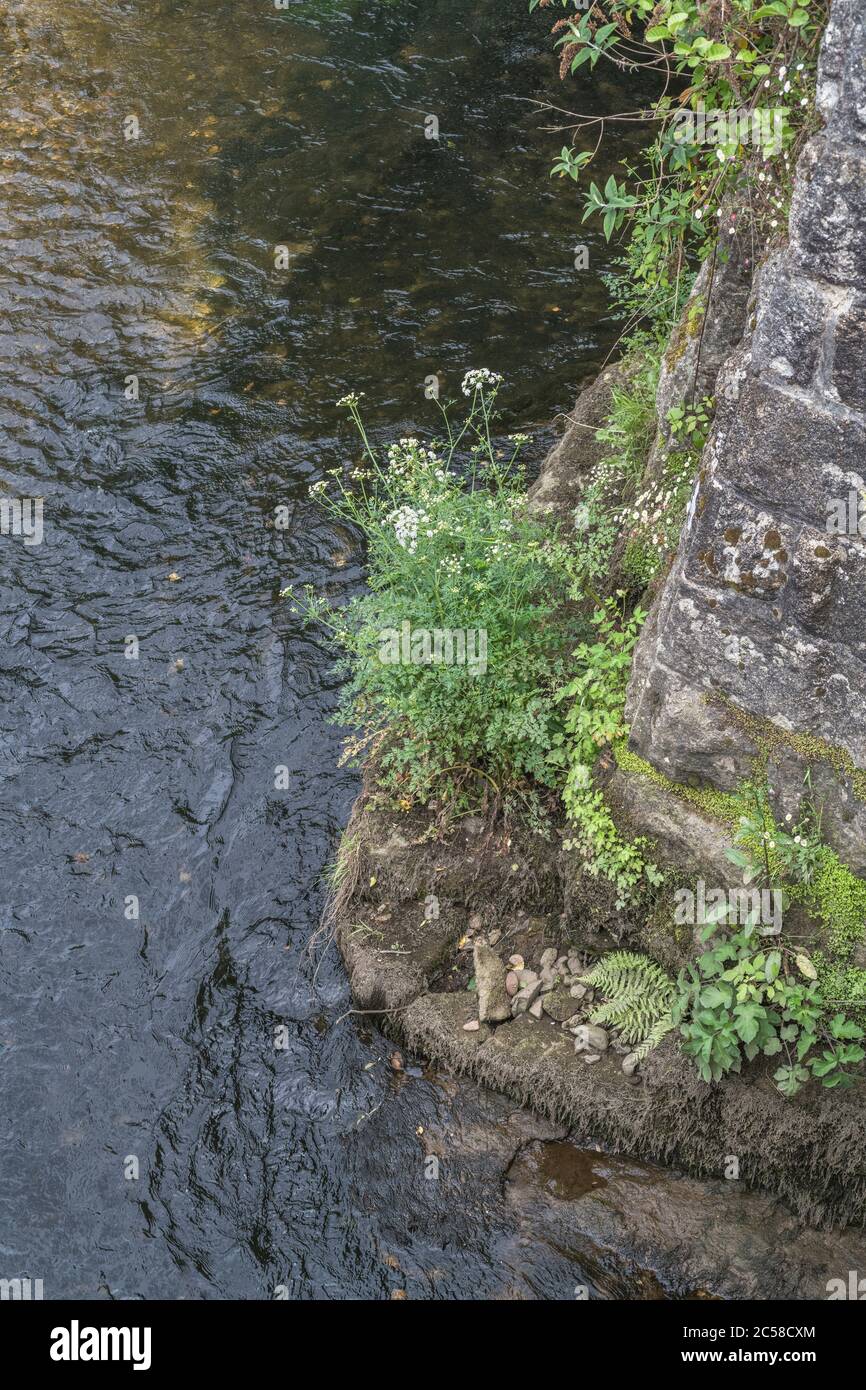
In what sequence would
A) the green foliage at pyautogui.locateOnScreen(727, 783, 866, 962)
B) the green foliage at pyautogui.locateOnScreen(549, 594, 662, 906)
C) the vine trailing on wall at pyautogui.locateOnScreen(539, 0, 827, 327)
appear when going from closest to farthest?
the vine trailing on wall at pyautogui.locateOnScreen(539, 0, 827, 327) → the green foliage at pyautogui.locateOnScreen(727, 783, 866, 962) → the green foliage at pyautogui.locateOnScreen(549, 594, 662, 906)

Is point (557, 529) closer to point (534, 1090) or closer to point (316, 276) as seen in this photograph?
point (534, 1090)

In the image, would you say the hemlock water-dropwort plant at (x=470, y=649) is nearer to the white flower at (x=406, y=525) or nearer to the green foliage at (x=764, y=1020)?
the white flower at (x=406, y=525)

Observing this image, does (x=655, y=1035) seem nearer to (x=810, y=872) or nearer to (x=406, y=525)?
(x=810, y=872)

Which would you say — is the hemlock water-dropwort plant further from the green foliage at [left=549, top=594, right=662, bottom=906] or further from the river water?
the river water

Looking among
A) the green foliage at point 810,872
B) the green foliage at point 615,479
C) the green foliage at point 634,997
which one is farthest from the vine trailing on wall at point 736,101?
the green foliage at point 634,997

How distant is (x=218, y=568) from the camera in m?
8.48

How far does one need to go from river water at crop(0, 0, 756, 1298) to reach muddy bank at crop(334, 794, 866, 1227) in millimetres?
266

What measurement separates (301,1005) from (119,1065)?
3.15 ft

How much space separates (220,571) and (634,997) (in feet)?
14.1

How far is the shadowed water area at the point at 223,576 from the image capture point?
18.4 ft

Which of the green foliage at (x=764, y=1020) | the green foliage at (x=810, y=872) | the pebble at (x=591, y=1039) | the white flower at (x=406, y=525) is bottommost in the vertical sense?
the pebble at (x=591, y=1039)

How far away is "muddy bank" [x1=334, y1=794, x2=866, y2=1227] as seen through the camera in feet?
17.4

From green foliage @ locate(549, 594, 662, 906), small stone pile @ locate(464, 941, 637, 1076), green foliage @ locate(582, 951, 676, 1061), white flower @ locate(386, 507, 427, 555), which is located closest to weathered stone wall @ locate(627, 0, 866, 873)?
green foliage @ locate(549, 594, 662, 906)

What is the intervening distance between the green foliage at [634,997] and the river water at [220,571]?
2.32ft
